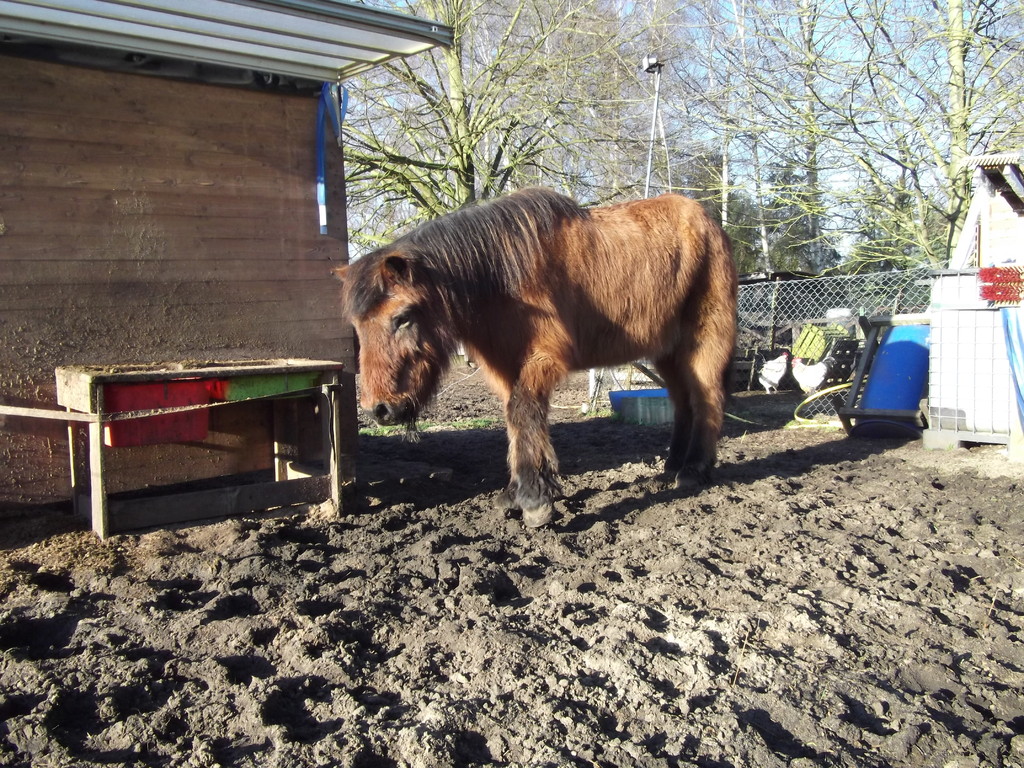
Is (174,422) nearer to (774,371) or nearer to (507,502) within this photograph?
(507,502)

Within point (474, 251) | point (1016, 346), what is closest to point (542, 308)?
point (474, 251)

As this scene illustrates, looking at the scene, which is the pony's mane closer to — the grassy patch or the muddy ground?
the muddy ground

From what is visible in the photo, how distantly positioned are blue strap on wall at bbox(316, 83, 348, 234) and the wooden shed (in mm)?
23

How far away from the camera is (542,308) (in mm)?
4559

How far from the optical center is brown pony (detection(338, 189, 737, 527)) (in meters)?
4.13

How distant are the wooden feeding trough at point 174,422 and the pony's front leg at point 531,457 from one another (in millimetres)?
1110

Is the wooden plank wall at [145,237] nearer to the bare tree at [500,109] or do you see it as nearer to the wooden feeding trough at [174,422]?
the wooden feeding trough at [174,422]

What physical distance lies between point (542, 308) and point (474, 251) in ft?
1.78

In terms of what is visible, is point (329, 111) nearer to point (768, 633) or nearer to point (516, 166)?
point (768, 633)

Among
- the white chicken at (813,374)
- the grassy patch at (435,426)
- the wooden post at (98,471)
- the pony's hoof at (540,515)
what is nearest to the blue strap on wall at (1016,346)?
the pony's hoof at (540,515)

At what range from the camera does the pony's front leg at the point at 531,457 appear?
4.27 meters

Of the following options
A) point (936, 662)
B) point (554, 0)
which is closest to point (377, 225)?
point (554, 0)

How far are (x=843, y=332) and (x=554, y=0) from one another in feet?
23.3

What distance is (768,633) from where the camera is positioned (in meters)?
2.90
